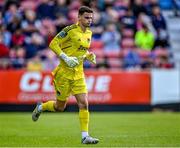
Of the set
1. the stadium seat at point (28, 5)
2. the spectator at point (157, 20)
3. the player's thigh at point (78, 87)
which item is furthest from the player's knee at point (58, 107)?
the spectator at point (157, 20)

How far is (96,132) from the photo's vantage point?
14.6 m

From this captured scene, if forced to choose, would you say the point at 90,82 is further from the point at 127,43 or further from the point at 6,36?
the point at 6,36

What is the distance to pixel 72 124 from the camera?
17344 millimetres

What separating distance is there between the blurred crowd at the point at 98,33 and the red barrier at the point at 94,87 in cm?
52

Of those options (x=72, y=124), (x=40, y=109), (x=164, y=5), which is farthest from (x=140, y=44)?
(x=40, y=109)

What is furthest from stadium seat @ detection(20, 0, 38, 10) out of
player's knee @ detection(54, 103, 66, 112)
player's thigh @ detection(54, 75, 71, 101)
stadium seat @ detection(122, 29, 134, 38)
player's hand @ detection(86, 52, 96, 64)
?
player's hand @ detection(86, 52, 96, 64)

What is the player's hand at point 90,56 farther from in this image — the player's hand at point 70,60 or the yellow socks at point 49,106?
the yellow socks at point 49,106

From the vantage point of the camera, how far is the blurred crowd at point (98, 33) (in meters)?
24.0

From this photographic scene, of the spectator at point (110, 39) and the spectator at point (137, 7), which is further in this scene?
the spectator at point (137, 7)

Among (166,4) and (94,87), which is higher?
(166,4)

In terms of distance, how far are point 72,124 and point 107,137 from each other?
A: 4236 millimetres

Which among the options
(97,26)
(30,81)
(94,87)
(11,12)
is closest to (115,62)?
(94,87)

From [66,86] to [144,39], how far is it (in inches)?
513

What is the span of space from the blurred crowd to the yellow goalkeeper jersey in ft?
35.7
